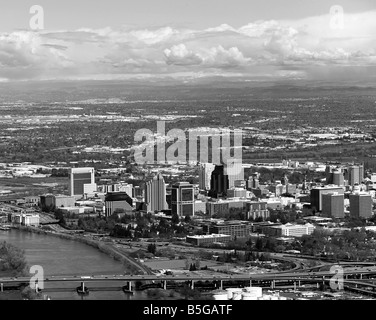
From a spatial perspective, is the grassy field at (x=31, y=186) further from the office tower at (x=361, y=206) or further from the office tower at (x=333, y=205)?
the office tower at (x=361, y=206)

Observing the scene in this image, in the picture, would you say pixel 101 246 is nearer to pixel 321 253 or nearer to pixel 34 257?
pixel 34 257

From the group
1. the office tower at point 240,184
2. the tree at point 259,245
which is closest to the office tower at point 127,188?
the office tower at point 240,184

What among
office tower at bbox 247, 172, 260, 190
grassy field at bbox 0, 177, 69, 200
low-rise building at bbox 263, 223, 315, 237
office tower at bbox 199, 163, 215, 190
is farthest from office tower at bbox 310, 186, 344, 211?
grassy field at bbox 0, 177, 69, 200

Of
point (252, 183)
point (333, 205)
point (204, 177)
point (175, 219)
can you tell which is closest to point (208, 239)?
point (175, 219)

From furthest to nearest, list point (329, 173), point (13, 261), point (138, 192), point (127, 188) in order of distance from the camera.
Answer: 1. point (329, 173)
2. point (138, 192)
3. point (127, 188)
4. point (13, 261)

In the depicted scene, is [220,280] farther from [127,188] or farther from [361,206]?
[127,188]
